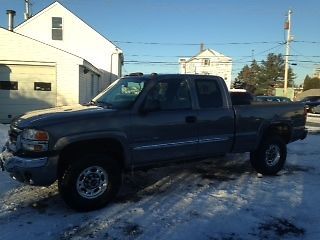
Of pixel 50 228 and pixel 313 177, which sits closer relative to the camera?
pixel 50 228

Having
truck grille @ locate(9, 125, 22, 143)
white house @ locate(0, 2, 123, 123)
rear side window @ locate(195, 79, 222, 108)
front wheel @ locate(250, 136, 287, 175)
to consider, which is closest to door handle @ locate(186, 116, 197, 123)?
rear side window @ locate(195, 79, 222, 108)

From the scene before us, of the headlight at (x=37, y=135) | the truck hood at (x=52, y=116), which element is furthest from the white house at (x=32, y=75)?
the headlight at (x=37, y=135)

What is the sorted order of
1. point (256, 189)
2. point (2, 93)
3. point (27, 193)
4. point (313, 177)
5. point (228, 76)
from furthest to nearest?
point (228, 76) < point (2, 93) < point (313, 177) < point (256, 189) < point (27, 193)

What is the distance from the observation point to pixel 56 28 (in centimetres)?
3366

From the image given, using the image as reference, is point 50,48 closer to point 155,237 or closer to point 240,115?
point 240,115

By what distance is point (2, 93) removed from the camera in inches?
764

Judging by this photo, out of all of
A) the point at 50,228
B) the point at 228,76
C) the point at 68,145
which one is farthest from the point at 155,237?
the point at 228,76

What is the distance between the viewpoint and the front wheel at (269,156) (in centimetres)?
817

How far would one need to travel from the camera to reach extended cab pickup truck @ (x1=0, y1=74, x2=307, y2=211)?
5578 mm

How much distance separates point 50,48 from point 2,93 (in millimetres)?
2920

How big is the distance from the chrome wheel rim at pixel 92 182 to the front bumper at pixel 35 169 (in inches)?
15.9

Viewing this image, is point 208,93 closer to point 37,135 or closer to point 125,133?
point 125,133

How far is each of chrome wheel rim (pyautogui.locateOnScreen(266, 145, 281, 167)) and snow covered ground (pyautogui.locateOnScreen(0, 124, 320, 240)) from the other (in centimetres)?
29

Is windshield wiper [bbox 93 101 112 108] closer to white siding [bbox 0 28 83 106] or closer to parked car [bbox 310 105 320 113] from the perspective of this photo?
white siding [bbox 0 28 83 106]
